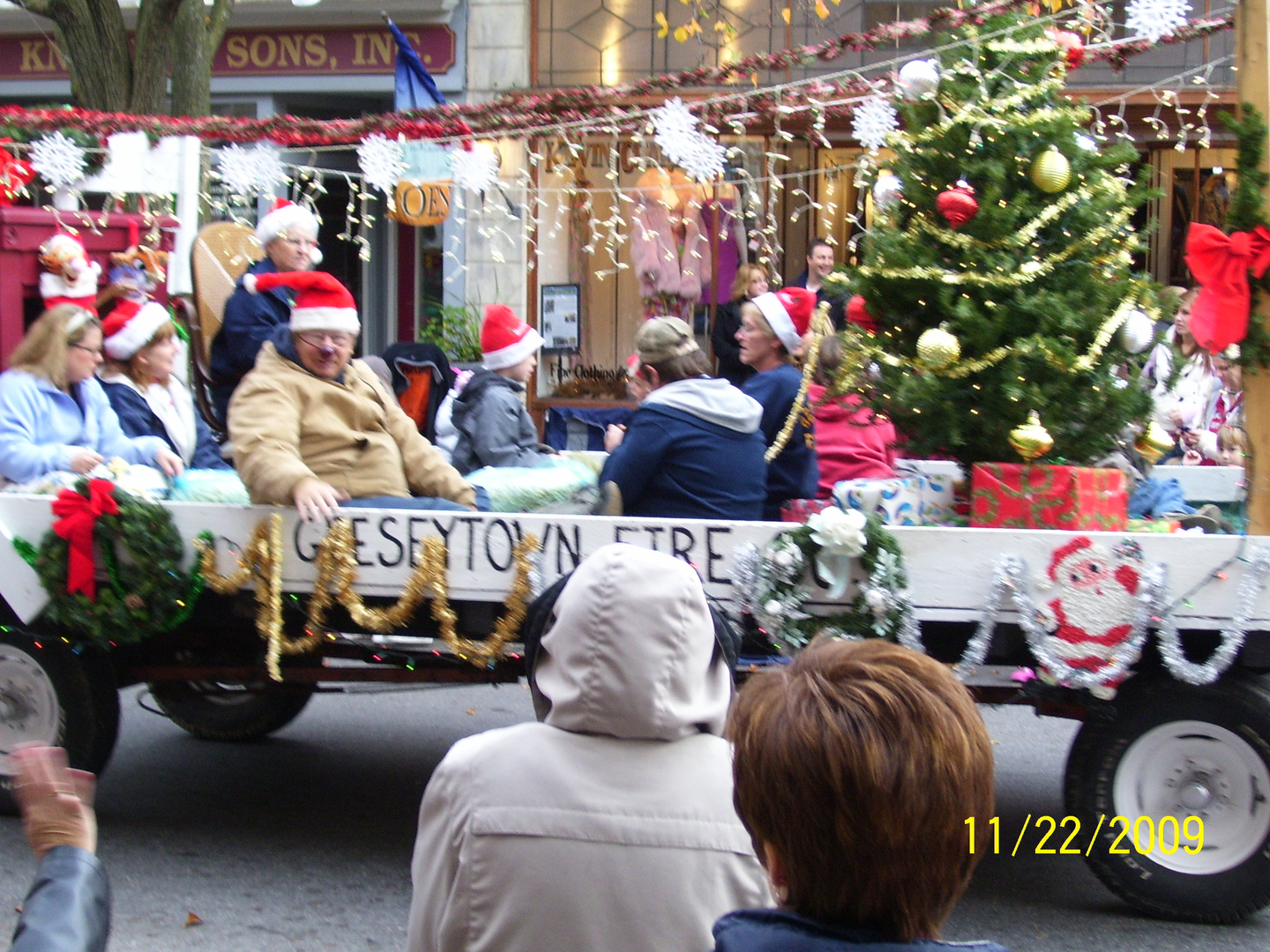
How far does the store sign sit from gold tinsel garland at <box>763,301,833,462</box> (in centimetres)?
867

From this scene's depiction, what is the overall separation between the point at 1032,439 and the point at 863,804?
3.15 metres

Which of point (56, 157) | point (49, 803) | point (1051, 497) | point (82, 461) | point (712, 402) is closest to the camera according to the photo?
point (49, 803)

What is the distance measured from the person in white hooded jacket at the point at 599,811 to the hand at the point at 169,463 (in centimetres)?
398

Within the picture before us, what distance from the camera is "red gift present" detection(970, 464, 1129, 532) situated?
435 cm

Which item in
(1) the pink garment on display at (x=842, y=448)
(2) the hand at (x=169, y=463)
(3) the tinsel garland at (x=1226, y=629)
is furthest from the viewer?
(2) the hand at (x=169, y=463)

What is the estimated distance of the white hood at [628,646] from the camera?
197 centimetres

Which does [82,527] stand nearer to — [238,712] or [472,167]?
[238,712]

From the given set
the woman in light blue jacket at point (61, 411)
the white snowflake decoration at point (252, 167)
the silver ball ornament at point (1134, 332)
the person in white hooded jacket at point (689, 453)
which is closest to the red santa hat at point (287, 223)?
the white snowflake decoration at point (252, 167)

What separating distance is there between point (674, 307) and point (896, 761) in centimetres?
1103

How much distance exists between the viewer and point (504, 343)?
6.26 m

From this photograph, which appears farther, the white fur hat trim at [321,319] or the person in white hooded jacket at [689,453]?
the white fur hat trim at [321,319]

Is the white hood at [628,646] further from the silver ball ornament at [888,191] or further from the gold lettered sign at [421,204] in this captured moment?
the gold lettered sign at [421,204]

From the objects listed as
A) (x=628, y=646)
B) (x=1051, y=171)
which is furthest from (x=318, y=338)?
(x=628, y=646)
